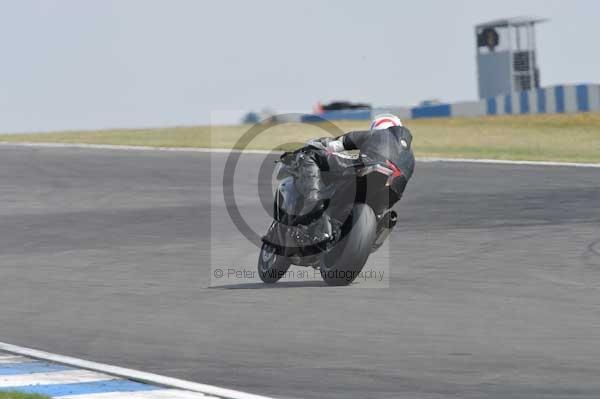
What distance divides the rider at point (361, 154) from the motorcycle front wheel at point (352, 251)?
179mm

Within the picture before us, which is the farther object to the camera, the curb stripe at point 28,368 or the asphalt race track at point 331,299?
the curb stripe at point 28,368

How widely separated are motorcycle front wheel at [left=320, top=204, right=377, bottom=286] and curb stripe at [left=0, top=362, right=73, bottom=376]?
3.03 m

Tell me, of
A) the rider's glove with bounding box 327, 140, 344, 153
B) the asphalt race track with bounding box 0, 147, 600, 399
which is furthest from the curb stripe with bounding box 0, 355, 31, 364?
the rider's glove with bounding box 327, 140, 344, 153

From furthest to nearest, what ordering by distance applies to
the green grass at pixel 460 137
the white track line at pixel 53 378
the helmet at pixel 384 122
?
the green grass at pixel 460 137, the helmet at pixel 384 122, the white track line at pixel 53 378

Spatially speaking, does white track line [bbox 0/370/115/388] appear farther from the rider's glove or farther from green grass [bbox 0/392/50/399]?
the rider's glove

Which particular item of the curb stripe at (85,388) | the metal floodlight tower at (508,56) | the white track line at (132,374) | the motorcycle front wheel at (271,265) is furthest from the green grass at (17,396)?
the metal floodlight tower at (508,56)

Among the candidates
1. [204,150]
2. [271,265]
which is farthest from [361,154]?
[204,150]

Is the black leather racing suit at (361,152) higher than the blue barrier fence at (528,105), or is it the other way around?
the blue barrier fence at (528,105)

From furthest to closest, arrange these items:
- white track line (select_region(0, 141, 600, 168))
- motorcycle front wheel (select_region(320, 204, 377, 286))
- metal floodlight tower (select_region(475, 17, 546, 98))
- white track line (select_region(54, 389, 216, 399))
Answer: metal floodlight tower (select_region(475, 17, 546, 98)), white track line (select_region(0, 141, 600, 168)), motorcycle front wheel (select_region(320, 204, 377, 286)), white track line (select_region(54, 389, 216, 399))

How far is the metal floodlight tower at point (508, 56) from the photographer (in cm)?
3972

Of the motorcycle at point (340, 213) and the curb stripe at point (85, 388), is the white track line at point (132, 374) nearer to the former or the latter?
the curb stripe at point (85, 388)

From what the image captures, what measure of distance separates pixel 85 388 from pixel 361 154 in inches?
146

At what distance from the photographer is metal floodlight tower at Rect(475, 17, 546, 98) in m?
39.7

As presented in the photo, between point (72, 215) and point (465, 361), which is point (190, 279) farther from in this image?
point (72, 215)
